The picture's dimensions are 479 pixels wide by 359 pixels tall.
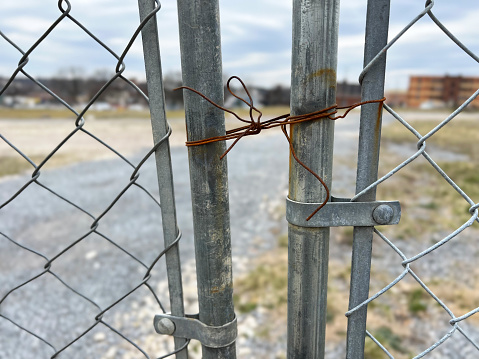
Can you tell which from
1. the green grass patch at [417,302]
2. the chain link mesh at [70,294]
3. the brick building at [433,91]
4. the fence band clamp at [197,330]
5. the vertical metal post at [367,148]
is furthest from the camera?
the brick building at [433,91]

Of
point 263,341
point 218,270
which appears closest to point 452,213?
point 263,341

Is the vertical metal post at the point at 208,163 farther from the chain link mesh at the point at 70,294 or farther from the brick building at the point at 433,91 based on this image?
the brick building at the point at 433,91

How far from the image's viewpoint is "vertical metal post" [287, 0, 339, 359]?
0.61 meters

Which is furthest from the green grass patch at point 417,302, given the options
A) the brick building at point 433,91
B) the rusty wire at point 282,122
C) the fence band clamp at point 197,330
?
the brick building at point 433,91

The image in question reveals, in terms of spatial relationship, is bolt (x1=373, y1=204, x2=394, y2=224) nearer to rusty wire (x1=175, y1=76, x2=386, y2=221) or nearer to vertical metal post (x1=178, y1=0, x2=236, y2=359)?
rusty wire (x1=175, y1=76, x2=386, y2=221)

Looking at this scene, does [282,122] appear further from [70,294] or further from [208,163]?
[70,294]

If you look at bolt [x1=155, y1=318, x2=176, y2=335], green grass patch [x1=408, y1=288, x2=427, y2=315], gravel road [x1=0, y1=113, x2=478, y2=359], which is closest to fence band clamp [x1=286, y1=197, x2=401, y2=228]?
bolt [x1=155, y1=318, x2=176, y2=335]

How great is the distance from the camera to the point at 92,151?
36.0 ft

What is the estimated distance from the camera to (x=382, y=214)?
26.1 inches

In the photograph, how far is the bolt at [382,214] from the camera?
Result: 0.66 meters

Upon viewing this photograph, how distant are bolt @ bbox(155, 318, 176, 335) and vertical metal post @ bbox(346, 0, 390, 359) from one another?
396 millimetres

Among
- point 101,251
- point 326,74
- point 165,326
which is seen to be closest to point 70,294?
point 101,251

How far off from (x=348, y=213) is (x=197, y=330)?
0.43 meters

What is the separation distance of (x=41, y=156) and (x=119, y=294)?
8592 mm
